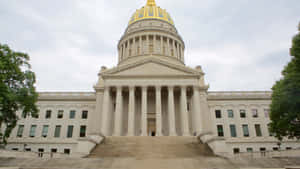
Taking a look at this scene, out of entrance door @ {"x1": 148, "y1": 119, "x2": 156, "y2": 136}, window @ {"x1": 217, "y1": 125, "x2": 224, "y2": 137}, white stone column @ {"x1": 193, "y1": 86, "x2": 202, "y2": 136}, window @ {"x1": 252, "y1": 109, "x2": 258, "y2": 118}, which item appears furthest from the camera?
window @ {"x1": 252, "y1": 109, "x2": 258, "y2": 118}

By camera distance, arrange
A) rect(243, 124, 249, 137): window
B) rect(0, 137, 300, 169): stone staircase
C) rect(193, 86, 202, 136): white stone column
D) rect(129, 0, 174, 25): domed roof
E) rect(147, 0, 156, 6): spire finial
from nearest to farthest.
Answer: rect(0, 137, 300, 169): stone staircase, rect(193, 86, 202, 136): white stone column, rect(243, 124, 249, 137): window, rect(129, 0, 174, 25): domed roof, rect(147, 0, 156, 6): spire finial

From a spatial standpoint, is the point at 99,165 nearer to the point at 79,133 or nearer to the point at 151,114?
the point at 151,114

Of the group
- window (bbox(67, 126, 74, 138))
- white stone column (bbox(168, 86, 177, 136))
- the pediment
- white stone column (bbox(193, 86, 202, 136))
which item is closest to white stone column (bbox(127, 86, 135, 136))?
the pediment

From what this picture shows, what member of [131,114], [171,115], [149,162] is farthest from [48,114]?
[149,162]

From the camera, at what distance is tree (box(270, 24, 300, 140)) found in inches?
715

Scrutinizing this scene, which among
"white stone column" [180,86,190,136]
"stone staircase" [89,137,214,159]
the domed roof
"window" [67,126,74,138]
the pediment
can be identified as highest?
the domed roof

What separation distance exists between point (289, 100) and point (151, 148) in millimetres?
14101

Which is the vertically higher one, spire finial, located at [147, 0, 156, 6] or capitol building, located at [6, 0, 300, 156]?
spire finial, located at [147, 0, 156, 6]

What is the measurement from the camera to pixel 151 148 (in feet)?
74.7

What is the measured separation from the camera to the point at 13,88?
20562 millimetres

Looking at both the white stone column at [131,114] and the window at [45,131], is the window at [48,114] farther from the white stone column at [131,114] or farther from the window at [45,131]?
the white stone column at [131,114]

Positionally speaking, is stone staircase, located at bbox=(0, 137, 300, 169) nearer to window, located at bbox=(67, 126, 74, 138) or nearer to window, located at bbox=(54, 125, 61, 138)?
window, located at bbox=(67, 126, 74, 138)

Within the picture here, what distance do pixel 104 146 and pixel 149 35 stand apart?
38.6 meters

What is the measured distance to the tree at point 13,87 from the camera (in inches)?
746
